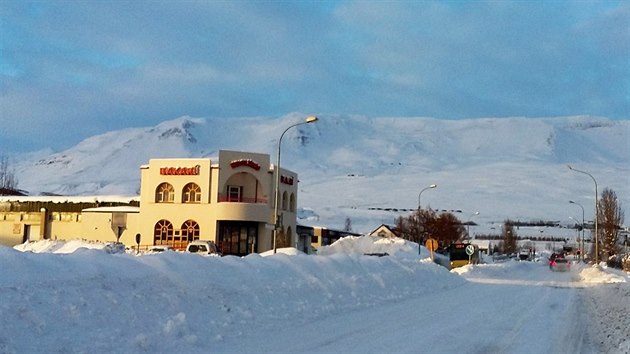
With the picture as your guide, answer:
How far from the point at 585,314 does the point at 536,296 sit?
24.9 ft

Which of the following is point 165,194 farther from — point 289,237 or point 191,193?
point 289,237

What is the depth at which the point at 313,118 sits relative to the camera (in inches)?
1346

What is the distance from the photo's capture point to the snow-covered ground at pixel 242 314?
10844 mm

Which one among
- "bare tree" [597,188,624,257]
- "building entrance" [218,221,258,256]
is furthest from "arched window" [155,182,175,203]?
"bare tree" [597,188,624,257]

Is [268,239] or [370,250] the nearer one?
[268,239]

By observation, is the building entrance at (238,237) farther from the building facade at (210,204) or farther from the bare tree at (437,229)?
the bare tree at (437,229)

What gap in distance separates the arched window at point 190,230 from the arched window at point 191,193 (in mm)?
2254

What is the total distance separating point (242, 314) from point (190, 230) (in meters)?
55.6

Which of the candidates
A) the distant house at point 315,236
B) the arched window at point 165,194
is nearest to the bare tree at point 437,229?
the distant house at point 315,236

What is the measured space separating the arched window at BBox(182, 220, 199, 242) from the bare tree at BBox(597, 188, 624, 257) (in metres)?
46.3

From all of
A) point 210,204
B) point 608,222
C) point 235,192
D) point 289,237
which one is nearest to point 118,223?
point 210,204

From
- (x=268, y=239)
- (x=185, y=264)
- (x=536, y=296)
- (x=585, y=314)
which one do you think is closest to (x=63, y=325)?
(x=185, y=264)

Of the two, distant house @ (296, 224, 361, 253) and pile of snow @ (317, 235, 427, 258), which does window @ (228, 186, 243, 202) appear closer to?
pile of snow @ (317, 235, 427, 258)

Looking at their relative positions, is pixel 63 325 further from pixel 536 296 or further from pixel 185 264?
pixel 536 296
